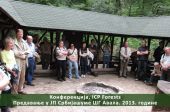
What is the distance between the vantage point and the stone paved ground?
26.2 feet

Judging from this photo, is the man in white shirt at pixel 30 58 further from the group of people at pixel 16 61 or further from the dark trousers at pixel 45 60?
the dark trousers at pixel 45 60

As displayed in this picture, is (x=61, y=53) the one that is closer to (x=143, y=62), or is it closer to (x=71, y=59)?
(x=71, y=59)

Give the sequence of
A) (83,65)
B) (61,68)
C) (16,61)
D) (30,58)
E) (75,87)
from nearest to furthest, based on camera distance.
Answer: (16,61), (30,58), (75,87), (61,68), (83,65)

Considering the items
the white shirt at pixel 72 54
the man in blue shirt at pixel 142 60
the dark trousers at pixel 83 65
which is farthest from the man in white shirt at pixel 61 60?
the man in blue shirt at pixel 142 60

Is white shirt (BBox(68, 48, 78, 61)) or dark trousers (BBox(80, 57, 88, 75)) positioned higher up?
white shirt (BBox(68, 48, 78, 61))

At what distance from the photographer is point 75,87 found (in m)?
10.3

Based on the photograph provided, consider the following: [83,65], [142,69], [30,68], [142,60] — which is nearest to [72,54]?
[83,65]

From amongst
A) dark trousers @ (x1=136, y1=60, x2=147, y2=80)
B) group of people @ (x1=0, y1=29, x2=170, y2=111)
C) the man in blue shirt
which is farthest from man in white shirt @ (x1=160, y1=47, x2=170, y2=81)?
dark trousers @ (x1=136, y1=60, x2=147, y2=80)

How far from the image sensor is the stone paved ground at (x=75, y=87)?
7992 mm

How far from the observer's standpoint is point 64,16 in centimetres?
1330

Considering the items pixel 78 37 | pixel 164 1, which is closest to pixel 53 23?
pixel 78 37

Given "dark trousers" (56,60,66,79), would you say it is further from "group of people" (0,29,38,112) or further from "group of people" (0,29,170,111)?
"group of people" (0,29,38,112)

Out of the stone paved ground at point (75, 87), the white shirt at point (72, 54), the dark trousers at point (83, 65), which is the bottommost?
A: the stone paved ground at point (75, 87)

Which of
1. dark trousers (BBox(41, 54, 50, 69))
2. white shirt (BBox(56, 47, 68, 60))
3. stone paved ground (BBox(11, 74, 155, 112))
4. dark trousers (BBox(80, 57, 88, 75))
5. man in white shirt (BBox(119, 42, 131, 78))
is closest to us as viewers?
stone paved ground (BBox(11, 74, 155, 112))
